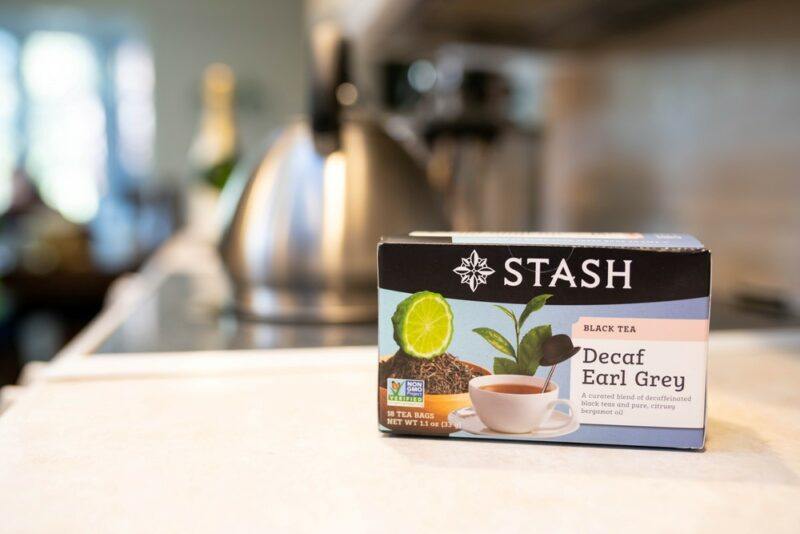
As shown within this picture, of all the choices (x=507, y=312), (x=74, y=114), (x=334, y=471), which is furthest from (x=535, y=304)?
(x=74, y=114)

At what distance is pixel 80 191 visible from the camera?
504 cm

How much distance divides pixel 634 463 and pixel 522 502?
0.07 meters

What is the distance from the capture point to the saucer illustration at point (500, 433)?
354 millimetres

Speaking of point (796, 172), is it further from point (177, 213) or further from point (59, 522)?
point (177, 213)

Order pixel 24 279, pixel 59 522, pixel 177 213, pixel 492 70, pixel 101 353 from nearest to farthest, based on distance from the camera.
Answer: pixel 59 522, pixel 101 353, pixel 492 70, pixel 24 279, pixel 177 213

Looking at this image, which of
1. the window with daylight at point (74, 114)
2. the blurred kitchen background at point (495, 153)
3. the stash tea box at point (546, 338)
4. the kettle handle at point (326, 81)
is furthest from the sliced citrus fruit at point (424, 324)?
the window with daylight at point (74, 114)

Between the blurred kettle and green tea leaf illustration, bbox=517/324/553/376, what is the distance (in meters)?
0.33

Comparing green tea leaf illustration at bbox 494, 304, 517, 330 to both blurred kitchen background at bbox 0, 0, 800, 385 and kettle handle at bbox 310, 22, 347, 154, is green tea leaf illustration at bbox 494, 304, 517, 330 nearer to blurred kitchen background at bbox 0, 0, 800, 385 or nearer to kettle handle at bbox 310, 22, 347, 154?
blurred kitchen background at bbox 0, 0, 800, 385

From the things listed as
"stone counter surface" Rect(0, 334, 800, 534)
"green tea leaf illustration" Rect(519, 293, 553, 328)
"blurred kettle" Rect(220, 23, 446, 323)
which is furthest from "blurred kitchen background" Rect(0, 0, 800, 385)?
"green tea leaf illustration" Rect(519, 293, 553, 328)

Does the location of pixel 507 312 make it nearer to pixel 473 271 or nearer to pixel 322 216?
pixel 473 271

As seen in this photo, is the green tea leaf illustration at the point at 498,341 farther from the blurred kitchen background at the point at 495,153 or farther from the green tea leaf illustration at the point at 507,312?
the blurred kitchen background at the point at 495,153

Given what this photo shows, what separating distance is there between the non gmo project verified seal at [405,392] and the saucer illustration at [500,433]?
18 millimetres

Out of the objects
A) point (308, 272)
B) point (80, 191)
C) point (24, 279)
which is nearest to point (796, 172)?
point (308, 272)

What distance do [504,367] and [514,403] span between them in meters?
0.02
